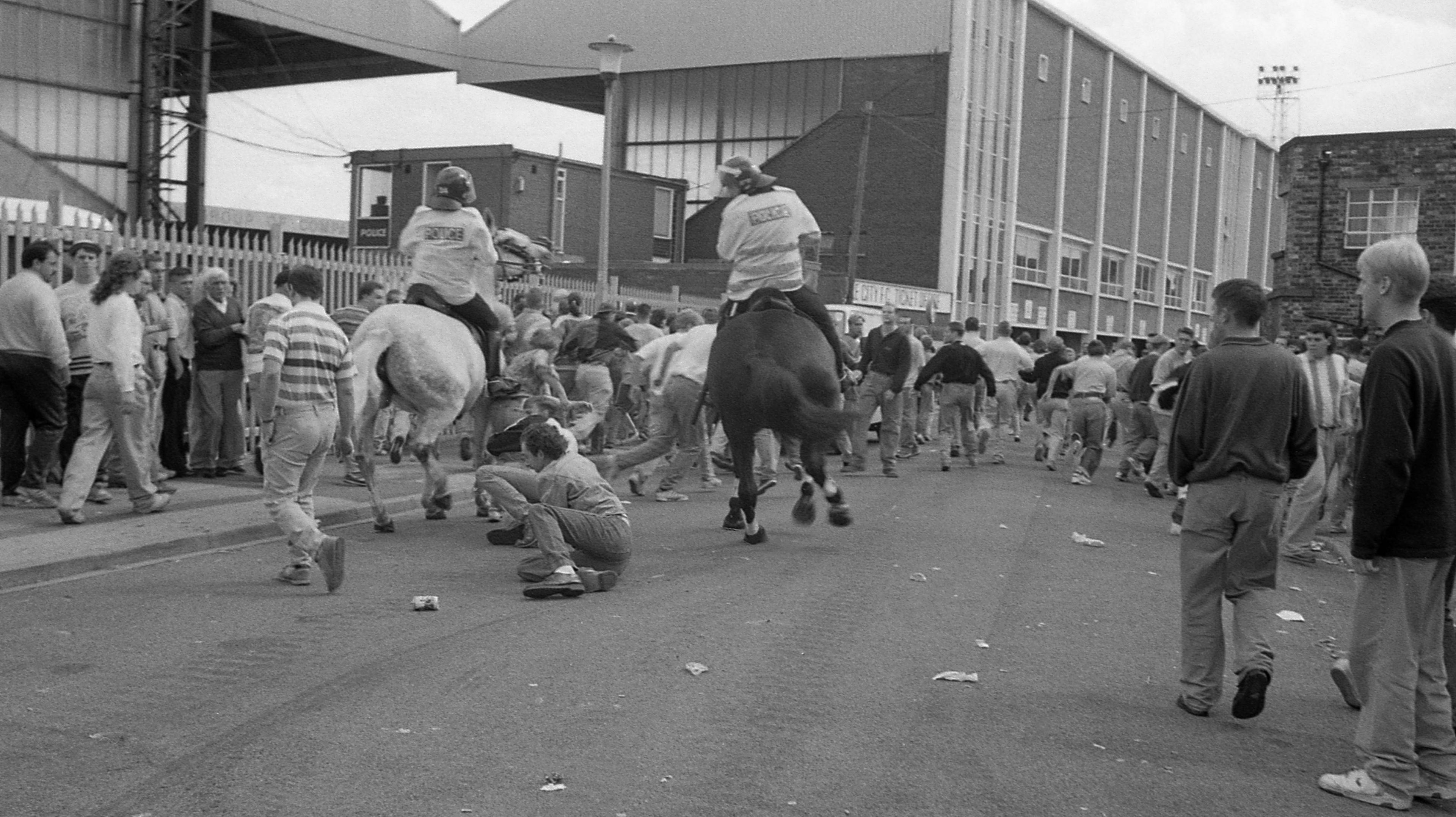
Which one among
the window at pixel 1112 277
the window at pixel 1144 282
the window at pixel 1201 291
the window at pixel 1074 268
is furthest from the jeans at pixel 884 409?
the window at pixel 1201 291

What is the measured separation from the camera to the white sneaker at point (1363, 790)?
521cm

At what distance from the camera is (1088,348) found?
63.6ft

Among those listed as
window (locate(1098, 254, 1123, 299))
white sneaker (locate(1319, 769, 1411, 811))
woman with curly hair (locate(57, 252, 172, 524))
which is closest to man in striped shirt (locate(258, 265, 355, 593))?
woman with curly hair (locate(57, 252, 172, 524))

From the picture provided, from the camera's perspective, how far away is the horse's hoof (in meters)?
11.0

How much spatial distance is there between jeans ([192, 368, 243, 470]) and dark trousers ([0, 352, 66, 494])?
2080 mm

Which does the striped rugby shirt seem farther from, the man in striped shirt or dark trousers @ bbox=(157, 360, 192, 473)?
dark trousers @ bbox=(157, 360, 192, 473)

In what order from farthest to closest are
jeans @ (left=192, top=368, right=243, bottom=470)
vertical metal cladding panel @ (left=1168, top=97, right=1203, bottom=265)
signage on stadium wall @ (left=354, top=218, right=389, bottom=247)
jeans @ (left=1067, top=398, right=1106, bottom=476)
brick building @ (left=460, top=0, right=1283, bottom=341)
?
1. vertical metal cladding panel @ (left=1168, top=97, right=1203, bottom=265)
2. brick building @ (left=460, top=0, right=1283, bottom=341)
3. signage on stadium wall @ (left=354, top=218, right=389, bottom=247)
4. jeans @ (left=1067, top=398, right=1106, bottom=476)
5. jeans @ (left=192, top=368, right=243, bottom=470)

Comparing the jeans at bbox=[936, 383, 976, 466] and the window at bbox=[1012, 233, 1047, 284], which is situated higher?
the window at bbox=[1012, 233, 1047, 284]

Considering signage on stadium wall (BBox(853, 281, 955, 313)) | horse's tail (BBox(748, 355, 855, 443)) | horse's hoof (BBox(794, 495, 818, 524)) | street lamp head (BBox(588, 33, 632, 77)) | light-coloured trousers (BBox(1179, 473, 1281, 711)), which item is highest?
street lamp head (BBox(588, 33, 632, 77))

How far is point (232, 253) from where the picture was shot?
15.7m

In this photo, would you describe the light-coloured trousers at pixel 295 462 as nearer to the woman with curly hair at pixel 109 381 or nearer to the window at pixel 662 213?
the woman with curly hair at pixel 109 381

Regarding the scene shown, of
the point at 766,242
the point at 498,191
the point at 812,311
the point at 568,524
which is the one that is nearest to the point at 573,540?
the point at 568,524

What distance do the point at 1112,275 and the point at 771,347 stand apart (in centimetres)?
5287

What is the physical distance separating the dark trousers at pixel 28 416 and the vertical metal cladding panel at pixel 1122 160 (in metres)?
52.1
